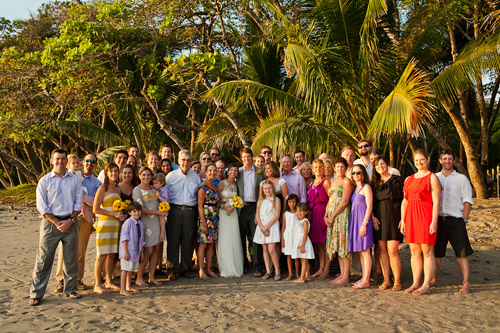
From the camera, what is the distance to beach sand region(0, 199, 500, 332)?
4.71 metres

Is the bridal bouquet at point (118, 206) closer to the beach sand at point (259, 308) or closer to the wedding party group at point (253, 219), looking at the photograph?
the wedding party group at point (253, 219)

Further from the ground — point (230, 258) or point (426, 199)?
point (426, 199)

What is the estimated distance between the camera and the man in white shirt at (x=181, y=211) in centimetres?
675

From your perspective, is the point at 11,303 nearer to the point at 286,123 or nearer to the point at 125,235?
the point at 125,235

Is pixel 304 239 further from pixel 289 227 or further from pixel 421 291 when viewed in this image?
pixel 421 291

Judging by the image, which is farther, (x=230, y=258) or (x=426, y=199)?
(x=230, y=258)

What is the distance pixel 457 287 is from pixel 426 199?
61.9 inches

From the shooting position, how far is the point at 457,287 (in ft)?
20.2

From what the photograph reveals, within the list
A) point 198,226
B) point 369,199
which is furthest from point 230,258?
point 369,199

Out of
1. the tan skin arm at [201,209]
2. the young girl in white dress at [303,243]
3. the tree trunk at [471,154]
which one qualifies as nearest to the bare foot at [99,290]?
the tan skin arm at [201,209]

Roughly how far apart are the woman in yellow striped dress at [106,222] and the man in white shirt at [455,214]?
4562mm

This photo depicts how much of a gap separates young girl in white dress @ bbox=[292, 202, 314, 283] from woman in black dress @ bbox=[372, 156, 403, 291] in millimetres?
1030

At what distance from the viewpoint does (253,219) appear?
7.10 meters

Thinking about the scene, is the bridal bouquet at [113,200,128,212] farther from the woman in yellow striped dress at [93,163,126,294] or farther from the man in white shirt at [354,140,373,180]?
the man in white shirt at [354,140,373,180]
